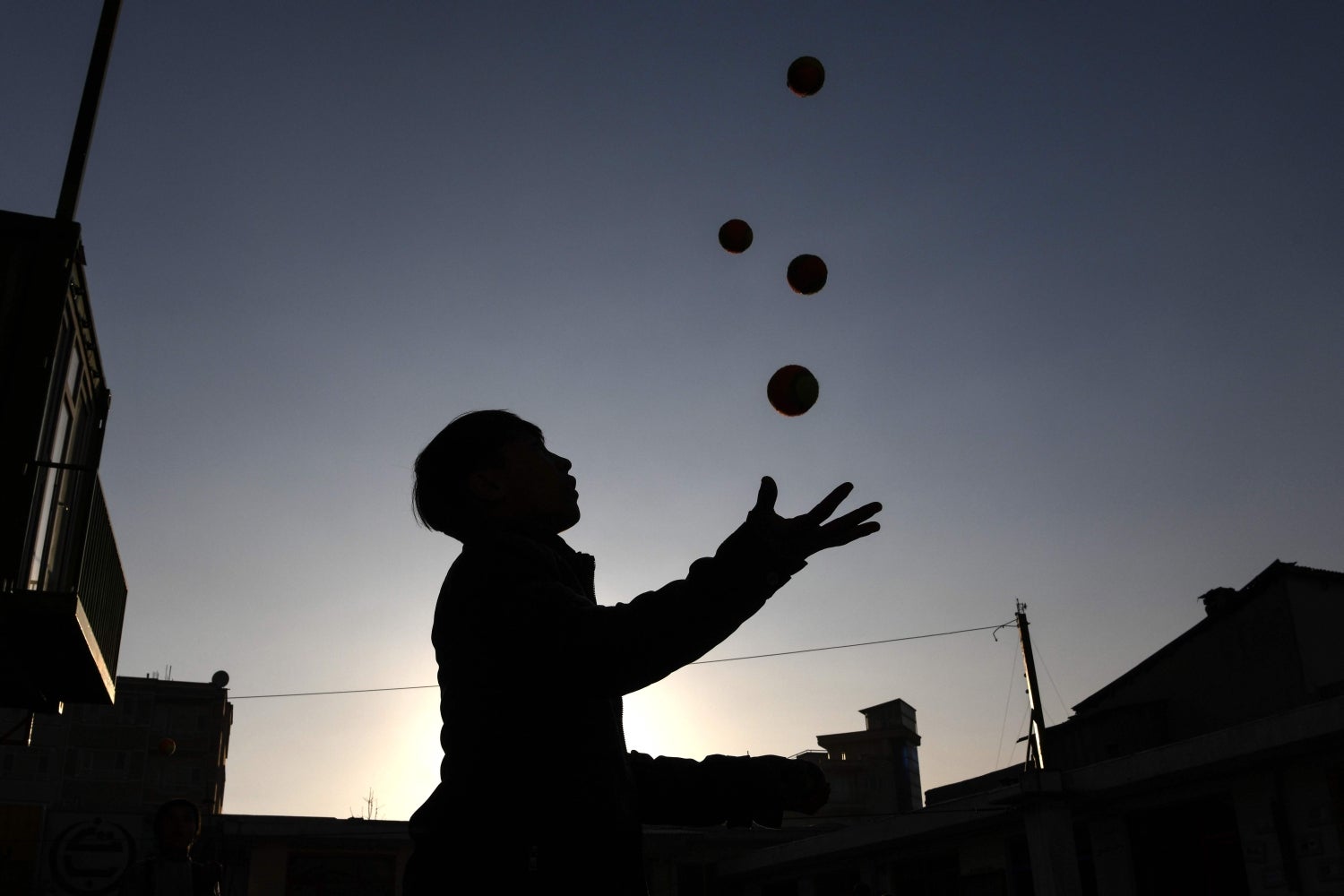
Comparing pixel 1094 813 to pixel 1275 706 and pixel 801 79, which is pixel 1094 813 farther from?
pixel 801 79

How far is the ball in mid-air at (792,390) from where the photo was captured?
4.16 m

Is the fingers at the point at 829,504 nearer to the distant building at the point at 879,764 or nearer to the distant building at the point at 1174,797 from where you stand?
the distant building at the point at 1174,797

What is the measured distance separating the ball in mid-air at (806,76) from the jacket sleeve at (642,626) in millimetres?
7644

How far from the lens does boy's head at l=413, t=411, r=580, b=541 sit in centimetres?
252

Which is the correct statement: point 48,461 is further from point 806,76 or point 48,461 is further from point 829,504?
point 829,504

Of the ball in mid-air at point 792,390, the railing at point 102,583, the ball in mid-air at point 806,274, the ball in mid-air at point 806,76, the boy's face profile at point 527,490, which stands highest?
the ball in mid-air at point 806,76

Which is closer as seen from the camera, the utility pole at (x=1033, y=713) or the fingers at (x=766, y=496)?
the fingers at (x=766, y=496)

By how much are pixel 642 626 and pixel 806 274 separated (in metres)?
6.34

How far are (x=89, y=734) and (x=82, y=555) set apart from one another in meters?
46.9

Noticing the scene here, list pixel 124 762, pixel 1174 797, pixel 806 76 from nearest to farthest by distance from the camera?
pixel 806 76 < pixel 1174 797 < pixel 124 762

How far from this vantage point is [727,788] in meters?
2.32

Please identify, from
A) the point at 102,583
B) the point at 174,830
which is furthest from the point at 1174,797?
the point at 174,830

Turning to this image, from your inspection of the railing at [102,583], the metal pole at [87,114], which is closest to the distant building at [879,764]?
the railing at [102,583]

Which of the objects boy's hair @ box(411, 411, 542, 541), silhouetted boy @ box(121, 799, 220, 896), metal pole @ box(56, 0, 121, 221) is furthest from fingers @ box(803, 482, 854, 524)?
metal pole @ box(56, 0, 121, 221)
